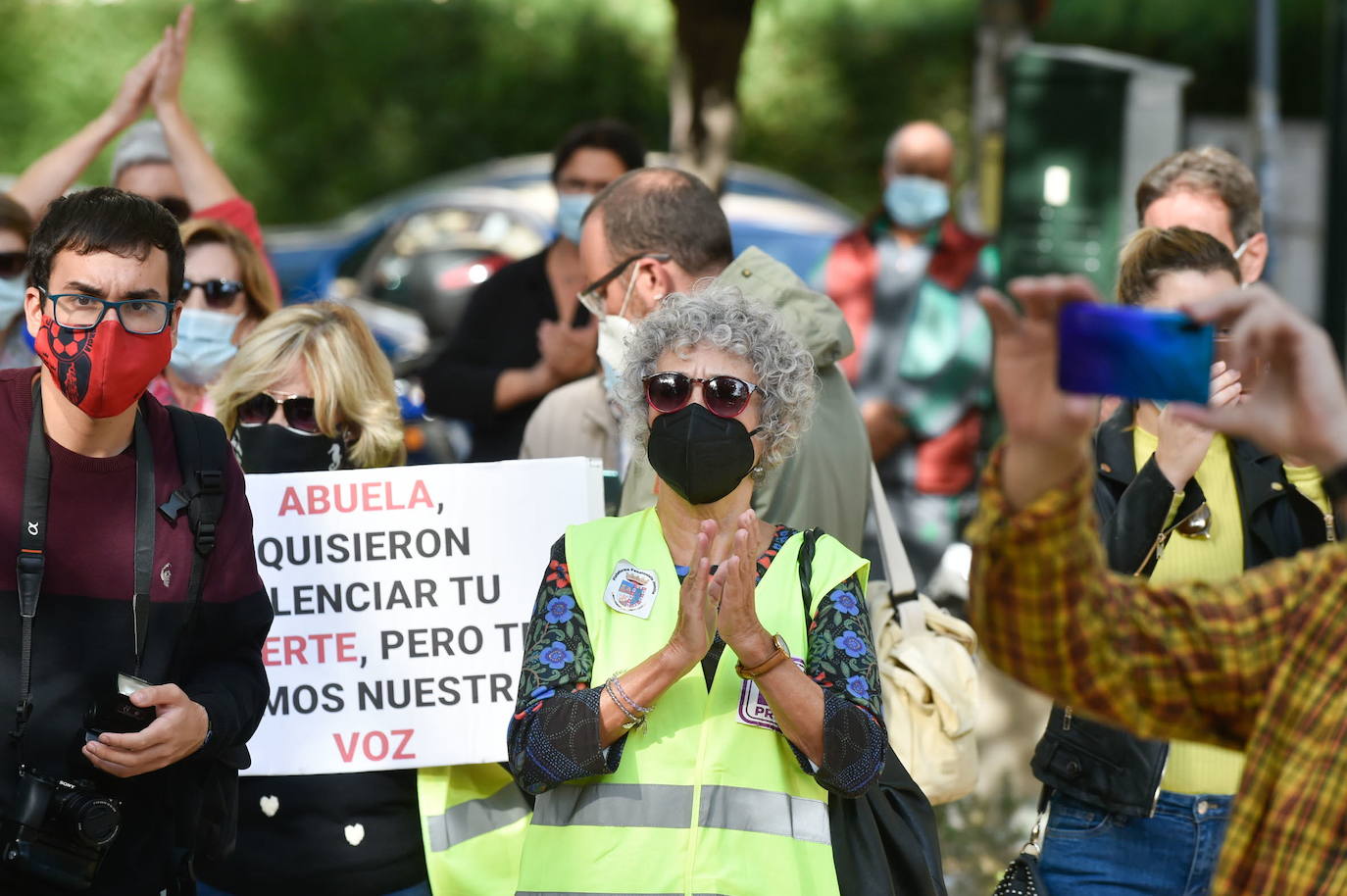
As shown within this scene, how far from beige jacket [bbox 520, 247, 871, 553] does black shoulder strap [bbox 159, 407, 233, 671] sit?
89cm

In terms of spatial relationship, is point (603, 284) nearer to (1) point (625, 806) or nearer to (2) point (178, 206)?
(1) point (625, 806)

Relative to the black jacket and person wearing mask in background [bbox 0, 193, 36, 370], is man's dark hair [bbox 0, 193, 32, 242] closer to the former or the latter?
person wearing mask in background [bbox 0, 193, 36, 370]

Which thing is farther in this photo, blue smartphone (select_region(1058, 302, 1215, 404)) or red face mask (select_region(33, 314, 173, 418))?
red face mask (select_region(33, 314, 173, 418))

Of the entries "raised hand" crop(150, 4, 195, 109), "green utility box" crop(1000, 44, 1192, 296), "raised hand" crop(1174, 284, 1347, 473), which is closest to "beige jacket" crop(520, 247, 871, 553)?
"raised hand" crop(1174, 284, 1347, 473)

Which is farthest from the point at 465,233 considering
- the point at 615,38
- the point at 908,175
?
the point at 615,38

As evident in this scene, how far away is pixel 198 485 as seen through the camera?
3.32 meters

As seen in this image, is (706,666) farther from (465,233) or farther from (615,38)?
(615,38)

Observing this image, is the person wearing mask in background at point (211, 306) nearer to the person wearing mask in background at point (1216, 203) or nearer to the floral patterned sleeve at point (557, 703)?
the floral patterned sleeve at point (557, 703)

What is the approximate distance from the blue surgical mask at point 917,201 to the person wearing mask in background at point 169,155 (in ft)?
9.33

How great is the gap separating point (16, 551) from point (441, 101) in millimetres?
17629

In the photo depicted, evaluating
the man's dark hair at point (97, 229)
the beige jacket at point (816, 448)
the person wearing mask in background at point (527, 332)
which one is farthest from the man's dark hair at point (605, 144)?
the man's dark hair at point (97, 229)

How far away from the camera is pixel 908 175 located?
291 inches

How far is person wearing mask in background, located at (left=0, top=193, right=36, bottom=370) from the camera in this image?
5.02m

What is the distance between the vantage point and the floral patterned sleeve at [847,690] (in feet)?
10.2
